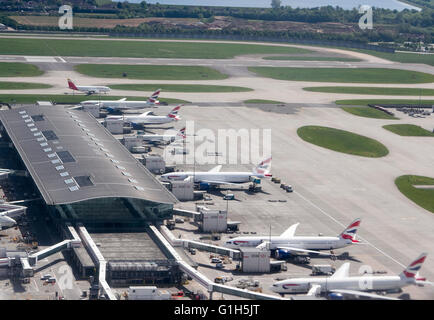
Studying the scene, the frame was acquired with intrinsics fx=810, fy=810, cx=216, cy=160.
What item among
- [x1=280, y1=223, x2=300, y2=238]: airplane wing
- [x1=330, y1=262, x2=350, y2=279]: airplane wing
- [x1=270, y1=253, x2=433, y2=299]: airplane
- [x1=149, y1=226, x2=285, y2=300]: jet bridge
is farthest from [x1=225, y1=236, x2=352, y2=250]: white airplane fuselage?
[x1=270, y1=253, x2=433, y2=299]: airplane

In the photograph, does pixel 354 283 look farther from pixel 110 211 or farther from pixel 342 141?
pixel 342 141

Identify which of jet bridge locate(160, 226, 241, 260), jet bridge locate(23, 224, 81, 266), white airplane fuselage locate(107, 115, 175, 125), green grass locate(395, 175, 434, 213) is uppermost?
white airplane fuselage locate(107, 115, 175, 125)

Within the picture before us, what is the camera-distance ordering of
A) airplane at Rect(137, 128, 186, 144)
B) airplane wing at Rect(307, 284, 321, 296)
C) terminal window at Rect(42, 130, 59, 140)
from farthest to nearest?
airplane at Rect(137, 128, 186, 144) → terminal window at Rect(42, 130, 59, 140) → airplane wing at Rect(307, 284, 321, 296)

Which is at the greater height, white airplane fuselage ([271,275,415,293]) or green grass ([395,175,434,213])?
white airplane fuselage ([271,275,415,293])

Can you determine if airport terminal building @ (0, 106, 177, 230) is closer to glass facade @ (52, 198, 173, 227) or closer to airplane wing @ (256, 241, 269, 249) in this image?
glass facade @ (52, 198, 173, 227)

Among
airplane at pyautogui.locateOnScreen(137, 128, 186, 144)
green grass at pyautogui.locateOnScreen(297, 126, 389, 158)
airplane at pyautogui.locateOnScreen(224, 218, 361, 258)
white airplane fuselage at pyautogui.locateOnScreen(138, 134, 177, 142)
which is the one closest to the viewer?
airplane at pyautogui.locateOnScreen(224, 218, 361, 258)

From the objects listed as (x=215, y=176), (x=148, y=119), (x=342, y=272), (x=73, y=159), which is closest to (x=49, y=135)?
(x=73, y=159)

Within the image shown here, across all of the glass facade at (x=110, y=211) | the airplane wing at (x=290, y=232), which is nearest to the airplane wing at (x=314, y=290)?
the airplane wing at (x=290, y=232)
